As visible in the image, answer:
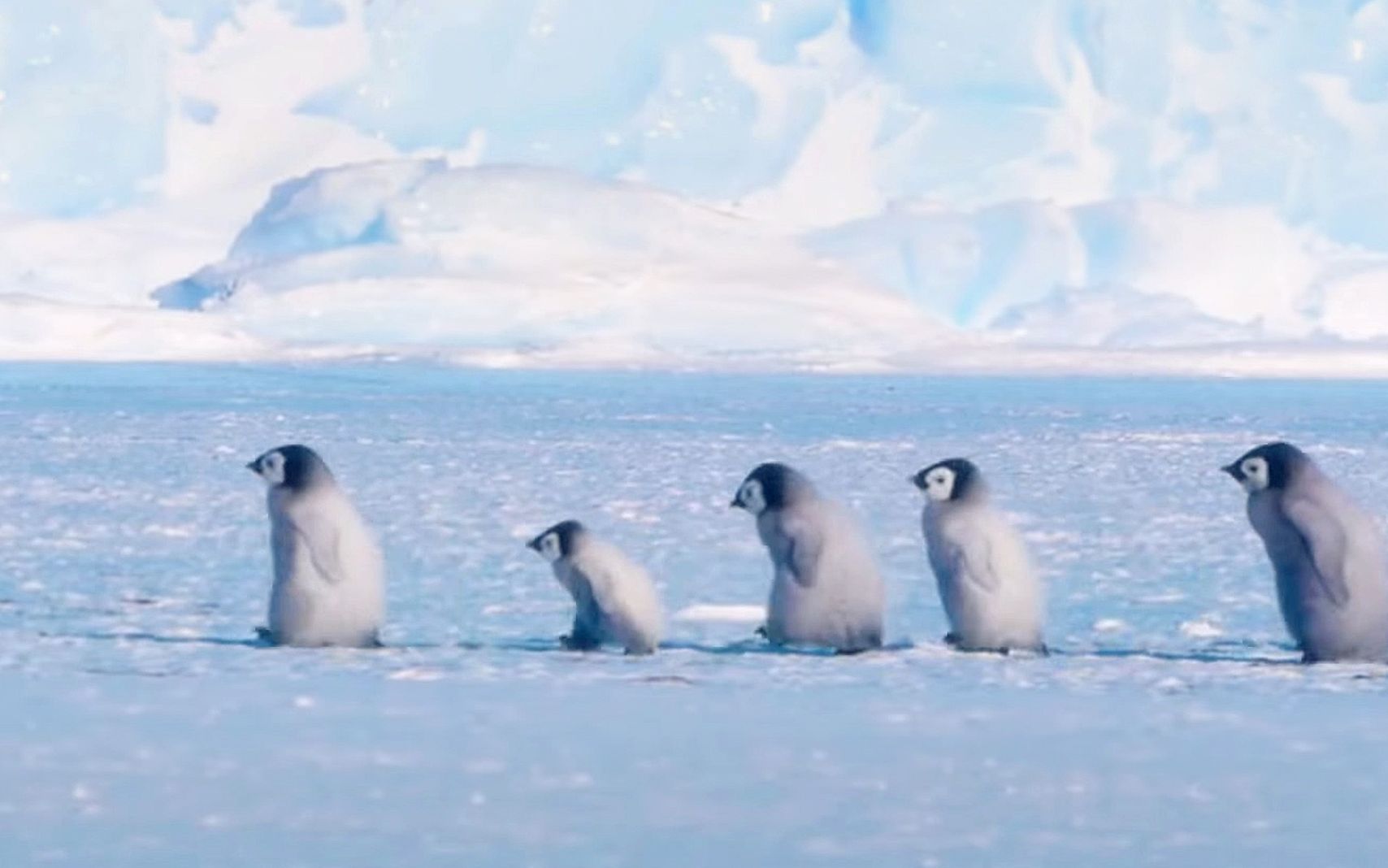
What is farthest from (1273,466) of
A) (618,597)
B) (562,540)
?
(562,540)

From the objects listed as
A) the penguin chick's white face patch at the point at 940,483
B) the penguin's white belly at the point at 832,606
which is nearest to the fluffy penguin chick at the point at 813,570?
the penguin's white belly at the point at 832,606

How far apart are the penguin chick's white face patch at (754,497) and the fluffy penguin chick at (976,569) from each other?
0.37 metres

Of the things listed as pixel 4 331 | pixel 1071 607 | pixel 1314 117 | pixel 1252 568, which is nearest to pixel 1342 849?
pixel 1071 607

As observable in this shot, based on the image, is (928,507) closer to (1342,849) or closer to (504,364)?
(1342,849)

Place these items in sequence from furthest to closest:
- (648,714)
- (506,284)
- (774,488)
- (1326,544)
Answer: (506,284)
(774,488)
(1326,544)
(648,714)

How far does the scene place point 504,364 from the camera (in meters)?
55.8

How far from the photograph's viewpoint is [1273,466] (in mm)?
6176

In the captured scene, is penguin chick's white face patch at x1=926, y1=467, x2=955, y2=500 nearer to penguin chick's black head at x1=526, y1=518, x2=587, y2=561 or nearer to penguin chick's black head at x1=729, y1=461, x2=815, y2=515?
penguin chick's black head at x1=729, y1=461, x2=815, y2=515

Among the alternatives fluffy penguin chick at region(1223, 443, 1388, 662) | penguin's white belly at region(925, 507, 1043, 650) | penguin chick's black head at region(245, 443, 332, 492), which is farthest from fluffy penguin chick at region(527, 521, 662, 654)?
fluffy penguin chick at region(1223, 443, 1388, 662)

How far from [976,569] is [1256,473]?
67cm

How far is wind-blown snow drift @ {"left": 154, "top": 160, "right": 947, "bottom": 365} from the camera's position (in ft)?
178

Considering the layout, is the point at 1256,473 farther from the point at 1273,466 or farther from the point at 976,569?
the point at 976,569

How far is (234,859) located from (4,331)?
49.7 metres

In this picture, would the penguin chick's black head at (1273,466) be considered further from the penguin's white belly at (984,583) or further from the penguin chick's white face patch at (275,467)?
the penguin chick's white face patch at (275,467)
